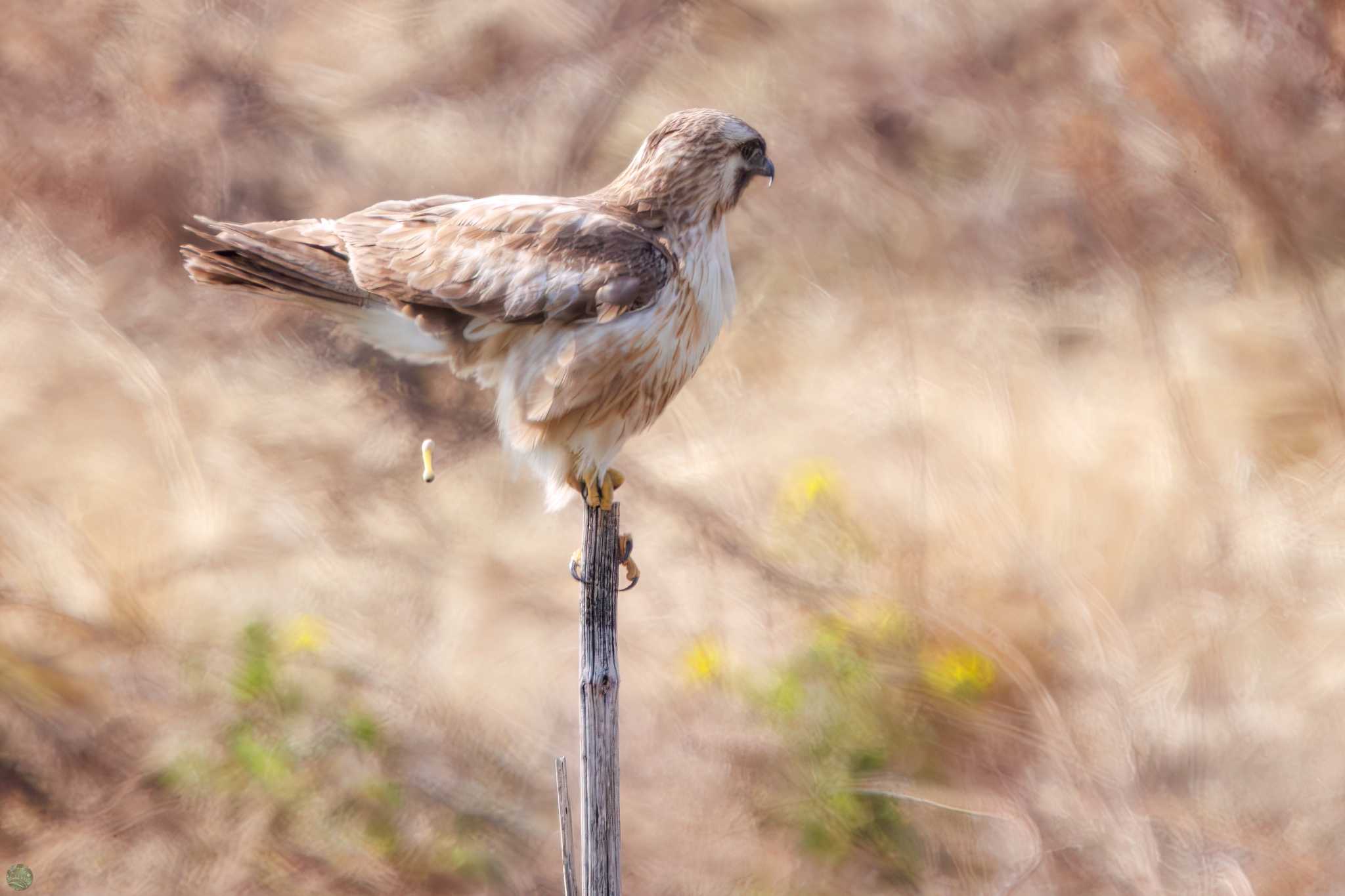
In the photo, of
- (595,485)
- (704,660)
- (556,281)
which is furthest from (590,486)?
(704,660)

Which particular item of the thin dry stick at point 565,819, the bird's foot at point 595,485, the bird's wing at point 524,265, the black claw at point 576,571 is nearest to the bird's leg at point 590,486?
the bird's foot at point 595,485

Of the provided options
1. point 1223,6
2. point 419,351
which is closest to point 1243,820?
point 1223,6

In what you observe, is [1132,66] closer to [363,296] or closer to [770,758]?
[770,758]

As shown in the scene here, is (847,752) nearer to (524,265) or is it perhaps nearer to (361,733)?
(361,733)

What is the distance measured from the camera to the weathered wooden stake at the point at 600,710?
2527mm

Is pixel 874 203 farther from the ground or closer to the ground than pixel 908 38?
closer to the ground

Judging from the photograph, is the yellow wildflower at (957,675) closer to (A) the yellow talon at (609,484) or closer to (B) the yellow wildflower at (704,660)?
(B) the yellow wildflower at (704,660)

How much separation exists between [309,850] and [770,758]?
1714mm

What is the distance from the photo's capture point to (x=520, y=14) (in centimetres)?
522

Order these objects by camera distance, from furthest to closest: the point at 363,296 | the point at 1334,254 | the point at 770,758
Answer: the point at 1334,254, the point at 770,758, the point at 363,296

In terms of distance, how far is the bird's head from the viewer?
258 cm

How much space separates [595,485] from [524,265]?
0.50 meters

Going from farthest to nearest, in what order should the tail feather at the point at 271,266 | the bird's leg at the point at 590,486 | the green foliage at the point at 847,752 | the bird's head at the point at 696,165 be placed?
1. the green foliage at the point at 847,752
2. the bird's leg at the point at 590,486
3. the bird's head at the point at 696,165
4. the tail feather at the point at 271,266

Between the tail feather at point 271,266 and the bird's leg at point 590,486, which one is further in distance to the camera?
the bird's leg at point 590,486
